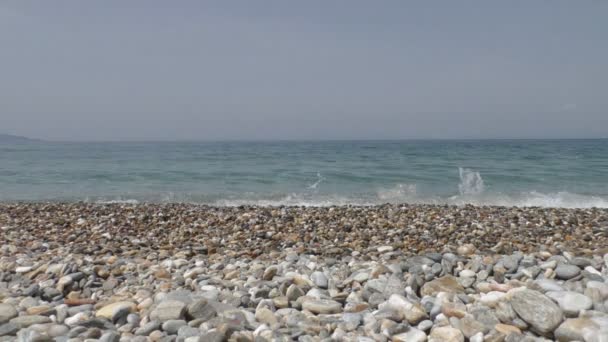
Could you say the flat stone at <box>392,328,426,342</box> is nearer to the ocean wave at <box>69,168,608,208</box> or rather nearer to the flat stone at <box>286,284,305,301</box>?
the flat stone at <box>286,284,305,301</box>

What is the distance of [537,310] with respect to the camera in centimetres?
278

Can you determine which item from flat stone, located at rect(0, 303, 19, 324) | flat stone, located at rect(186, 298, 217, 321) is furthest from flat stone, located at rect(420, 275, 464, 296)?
flat stone, located at rect(0, 303, 19, 324)

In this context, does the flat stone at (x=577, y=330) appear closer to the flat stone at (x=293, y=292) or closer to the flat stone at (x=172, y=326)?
the flat stone at (x=293, y=292)

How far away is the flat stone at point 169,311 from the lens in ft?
9.53

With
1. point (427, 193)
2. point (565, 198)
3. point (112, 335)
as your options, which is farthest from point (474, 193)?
point (112, 335)

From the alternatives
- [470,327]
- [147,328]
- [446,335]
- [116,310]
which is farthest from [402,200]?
[147,328]

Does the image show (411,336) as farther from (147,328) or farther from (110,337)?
(110,337)

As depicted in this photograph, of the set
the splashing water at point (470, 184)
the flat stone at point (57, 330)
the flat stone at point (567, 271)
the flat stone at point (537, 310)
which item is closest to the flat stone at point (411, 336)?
the flat stone at point (537, 310)

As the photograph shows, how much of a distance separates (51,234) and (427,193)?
12348 mm

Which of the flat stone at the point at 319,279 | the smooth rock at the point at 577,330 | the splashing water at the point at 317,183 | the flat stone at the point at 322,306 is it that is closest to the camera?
the smooth rock at the point at 577,330

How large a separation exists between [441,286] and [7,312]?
3314mm

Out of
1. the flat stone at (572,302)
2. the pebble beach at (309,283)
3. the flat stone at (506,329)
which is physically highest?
the flat stone at (572,302)

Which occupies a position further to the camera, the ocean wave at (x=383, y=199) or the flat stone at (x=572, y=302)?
the ocean wave at (x=383, y=199)

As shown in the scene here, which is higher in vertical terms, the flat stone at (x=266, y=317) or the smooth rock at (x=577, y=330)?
the smooth rock at (x=577, y=330)
